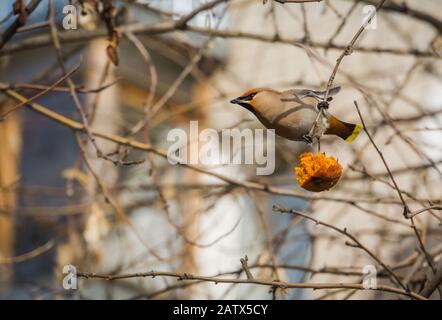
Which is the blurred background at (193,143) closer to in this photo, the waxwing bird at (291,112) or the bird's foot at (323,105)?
the waxwing bird at (291,112)

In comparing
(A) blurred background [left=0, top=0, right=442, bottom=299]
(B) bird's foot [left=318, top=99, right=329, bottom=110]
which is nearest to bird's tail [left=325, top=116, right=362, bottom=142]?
(B) bird's foot [left=318, top=99, right=329, bottom=110]

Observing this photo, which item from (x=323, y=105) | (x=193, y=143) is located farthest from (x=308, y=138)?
(x=193, y=143)

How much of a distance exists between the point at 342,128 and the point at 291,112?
0.12 meters

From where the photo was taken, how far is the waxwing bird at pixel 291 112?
61.0 inches

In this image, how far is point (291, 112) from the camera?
5.21 feet

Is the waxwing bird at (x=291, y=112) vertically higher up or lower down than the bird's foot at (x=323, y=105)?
higher up

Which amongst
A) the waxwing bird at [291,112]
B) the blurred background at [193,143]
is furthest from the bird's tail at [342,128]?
the blurred background at [193,143]

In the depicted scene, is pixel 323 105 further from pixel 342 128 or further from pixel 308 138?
pixel 342 128

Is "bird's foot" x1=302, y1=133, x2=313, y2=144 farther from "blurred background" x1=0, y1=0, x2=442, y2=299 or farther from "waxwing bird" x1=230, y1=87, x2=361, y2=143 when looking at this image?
"blurred background" x1=0, y1=0, x2=442, y2=299

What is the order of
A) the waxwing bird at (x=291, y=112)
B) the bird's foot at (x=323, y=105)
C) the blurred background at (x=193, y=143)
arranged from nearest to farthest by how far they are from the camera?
the bird's foot at (x=323, y=105)
the waxwing bird at (x=291, y=112)
the blurred background at (x=193, y=143)

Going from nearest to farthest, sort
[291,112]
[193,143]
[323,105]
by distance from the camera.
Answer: [323,105] < [291,112] < [193,143]
